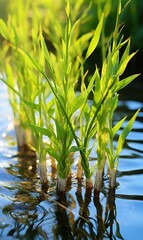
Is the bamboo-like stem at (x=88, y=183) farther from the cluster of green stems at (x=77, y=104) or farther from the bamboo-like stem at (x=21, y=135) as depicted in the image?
the bamboo-like stem at (x=21, y=135)

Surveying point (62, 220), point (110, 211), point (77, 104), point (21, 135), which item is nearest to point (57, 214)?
point (62, 220)

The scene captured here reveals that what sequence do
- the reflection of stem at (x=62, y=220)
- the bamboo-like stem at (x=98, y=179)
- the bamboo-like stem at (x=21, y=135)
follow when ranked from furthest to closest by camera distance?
the bamboo-like stem at (x=21, y=135) → the bamboo-like stem at (x=98, y=179) → the reflection of stem at (x=62, y=220)

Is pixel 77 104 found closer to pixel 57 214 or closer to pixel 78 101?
pixel 78 101

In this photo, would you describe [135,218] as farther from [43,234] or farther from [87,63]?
[87,63]

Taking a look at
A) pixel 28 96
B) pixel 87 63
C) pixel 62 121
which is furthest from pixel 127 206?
pixel 87 63

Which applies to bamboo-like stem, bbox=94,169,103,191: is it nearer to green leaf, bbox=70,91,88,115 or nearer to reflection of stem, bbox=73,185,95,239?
reflection of stem, bbox=73,185,95,239

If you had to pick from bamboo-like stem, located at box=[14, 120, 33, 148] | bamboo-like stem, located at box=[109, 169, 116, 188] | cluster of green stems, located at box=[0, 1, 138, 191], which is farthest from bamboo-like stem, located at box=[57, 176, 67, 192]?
bamboo-like stem, located at box=[14, 120, 33, 148]

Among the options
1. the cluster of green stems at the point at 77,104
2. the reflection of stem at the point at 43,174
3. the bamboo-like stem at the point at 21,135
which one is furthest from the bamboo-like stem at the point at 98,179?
the bamboo-like stem at the point at 21,135

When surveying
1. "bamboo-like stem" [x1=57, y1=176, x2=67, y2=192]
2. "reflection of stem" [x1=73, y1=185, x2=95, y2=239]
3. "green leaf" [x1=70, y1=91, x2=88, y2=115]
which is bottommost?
"reflection of stem" [x1=73, y1=185, x2=95, y2=239]
